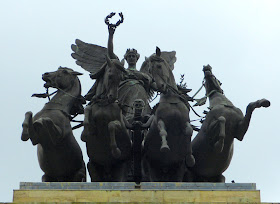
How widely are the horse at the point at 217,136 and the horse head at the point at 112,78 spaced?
2.56 metres

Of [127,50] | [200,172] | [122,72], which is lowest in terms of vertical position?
[200,172]

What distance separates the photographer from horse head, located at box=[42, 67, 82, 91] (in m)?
22.3

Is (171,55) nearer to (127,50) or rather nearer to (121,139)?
(127,50)

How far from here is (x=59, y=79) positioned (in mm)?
22359

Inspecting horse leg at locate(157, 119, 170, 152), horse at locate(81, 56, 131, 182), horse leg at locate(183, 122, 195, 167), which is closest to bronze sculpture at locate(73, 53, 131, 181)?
horse at locate(81, 56, 131, 182)

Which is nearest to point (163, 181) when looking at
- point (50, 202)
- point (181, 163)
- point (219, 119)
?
point (181, 163)

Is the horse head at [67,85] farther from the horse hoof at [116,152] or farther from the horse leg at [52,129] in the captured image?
the horse hoof at [116,152]

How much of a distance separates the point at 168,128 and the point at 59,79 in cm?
337

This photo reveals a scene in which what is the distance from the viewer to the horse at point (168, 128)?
67.8ft

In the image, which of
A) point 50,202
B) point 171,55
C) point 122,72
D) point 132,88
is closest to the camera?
point 50,202

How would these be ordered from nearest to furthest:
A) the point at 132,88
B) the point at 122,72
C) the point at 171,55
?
the point at 122,72
the point at 132,88
the point at 171,55

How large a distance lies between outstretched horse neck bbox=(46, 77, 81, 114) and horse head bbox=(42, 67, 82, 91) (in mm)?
84

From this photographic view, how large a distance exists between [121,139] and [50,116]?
1.82 metres

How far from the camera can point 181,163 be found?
21.6 metres
